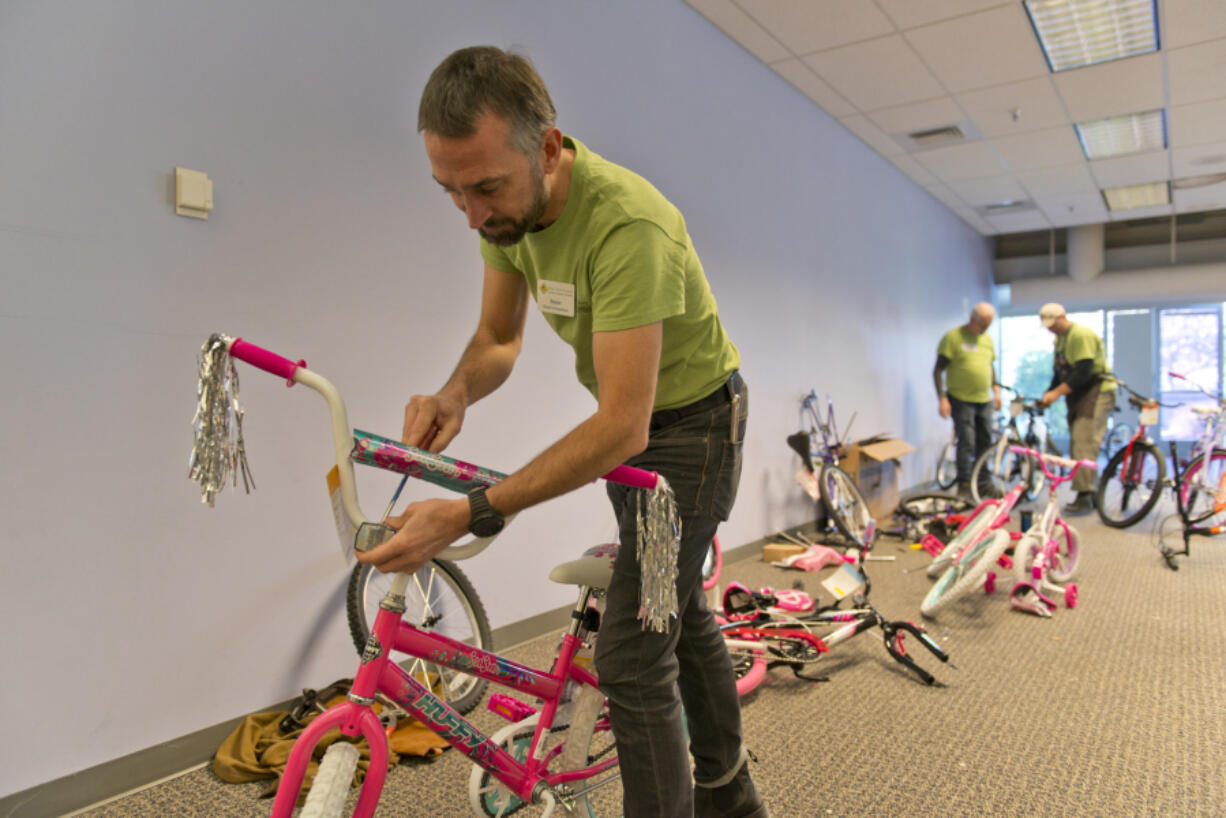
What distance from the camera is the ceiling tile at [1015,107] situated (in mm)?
A: 4535

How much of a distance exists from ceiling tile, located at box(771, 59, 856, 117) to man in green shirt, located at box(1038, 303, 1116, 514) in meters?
2.08

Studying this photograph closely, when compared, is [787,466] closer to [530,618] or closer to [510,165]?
[530,618]

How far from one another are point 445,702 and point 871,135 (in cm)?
515

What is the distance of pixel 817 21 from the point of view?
3.68m

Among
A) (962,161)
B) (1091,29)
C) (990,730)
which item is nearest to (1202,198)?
(962,161)

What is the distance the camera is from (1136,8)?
3602 millimetres

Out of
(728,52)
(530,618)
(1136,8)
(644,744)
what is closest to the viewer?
(644,744)

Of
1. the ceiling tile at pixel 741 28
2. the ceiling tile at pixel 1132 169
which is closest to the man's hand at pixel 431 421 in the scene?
the ceiling tile at pixel 741 28

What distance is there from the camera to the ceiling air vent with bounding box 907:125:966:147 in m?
5.24

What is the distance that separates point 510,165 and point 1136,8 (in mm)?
4040

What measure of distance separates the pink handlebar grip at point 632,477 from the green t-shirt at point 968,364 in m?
5.49

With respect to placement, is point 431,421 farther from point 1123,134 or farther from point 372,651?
point 1123,134

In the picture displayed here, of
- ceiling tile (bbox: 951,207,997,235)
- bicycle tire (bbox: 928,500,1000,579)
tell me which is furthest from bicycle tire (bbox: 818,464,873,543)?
ceiling tile (bbox: 951,207,997,235)

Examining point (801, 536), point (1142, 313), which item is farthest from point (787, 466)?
point (1142, 313)
